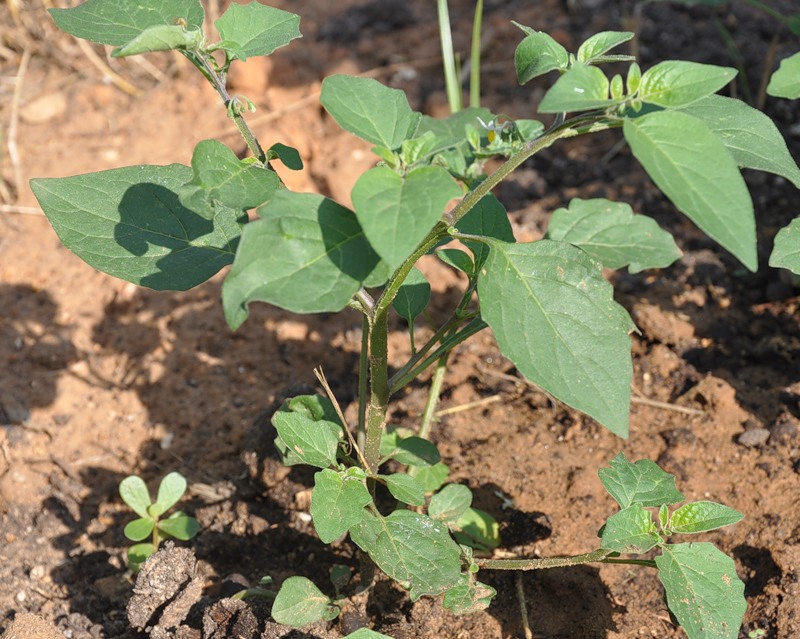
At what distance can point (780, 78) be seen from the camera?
65.5 inches

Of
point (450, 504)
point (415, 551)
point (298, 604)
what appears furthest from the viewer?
point (450, 504)

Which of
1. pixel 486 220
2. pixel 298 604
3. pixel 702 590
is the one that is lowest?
pixel 298 604

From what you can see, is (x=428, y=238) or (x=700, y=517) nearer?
(x=428, y=238)

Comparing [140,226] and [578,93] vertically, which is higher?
[578,93]

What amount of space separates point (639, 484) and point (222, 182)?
3.48 feet

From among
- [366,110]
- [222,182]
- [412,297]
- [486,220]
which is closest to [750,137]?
[486,220]

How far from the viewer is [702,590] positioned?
Result: 1.69 m

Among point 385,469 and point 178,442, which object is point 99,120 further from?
point 385,469

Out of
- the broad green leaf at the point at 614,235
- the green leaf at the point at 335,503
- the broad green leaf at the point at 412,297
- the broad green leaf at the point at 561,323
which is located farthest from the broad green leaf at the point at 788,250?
the green leaf at the point at 335,503

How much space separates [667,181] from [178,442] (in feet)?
6.64

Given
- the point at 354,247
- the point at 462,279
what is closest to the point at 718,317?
the point at 462,279

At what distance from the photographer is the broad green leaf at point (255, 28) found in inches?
65.8

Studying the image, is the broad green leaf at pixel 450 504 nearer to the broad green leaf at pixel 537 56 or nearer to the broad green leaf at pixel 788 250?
the broad green leaf at pixel 788 250

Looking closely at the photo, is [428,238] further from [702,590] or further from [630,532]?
[702,590]
